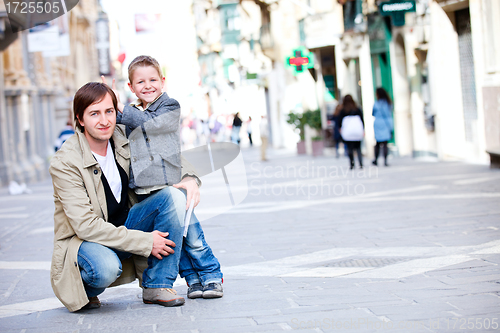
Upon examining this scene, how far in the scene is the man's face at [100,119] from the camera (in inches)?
176

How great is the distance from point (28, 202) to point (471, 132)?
1000cm

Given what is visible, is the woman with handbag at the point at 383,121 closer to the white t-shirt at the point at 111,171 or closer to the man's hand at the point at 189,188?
the man's hand at the point at 189,188

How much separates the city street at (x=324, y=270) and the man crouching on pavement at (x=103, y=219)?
242 mm

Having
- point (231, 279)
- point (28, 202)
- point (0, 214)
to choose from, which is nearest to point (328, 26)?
point (28, 202)

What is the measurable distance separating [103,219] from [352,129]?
1278 centimetres

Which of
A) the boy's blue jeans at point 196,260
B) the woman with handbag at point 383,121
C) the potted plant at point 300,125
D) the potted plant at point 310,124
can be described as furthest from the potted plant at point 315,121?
the boy's blue jeans at point 196,260

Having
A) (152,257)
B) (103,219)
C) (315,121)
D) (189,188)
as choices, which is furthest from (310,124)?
(103,219)

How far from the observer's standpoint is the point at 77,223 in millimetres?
4316

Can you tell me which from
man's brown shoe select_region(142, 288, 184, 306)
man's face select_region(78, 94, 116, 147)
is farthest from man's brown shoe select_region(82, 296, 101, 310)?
man's face select_region(78, 94, 116, 147)

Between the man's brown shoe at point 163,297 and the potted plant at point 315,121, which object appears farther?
the potted plant at point 315,121

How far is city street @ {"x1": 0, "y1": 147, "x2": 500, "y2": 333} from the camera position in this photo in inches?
163

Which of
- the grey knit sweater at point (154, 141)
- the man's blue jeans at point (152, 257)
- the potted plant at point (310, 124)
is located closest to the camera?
the man's blue jeans at point (152, 257)

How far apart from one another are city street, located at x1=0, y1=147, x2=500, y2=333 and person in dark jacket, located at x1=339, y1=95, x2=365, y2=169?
17.8 feet

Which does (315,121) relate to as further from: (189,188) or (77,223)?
(77,223)
